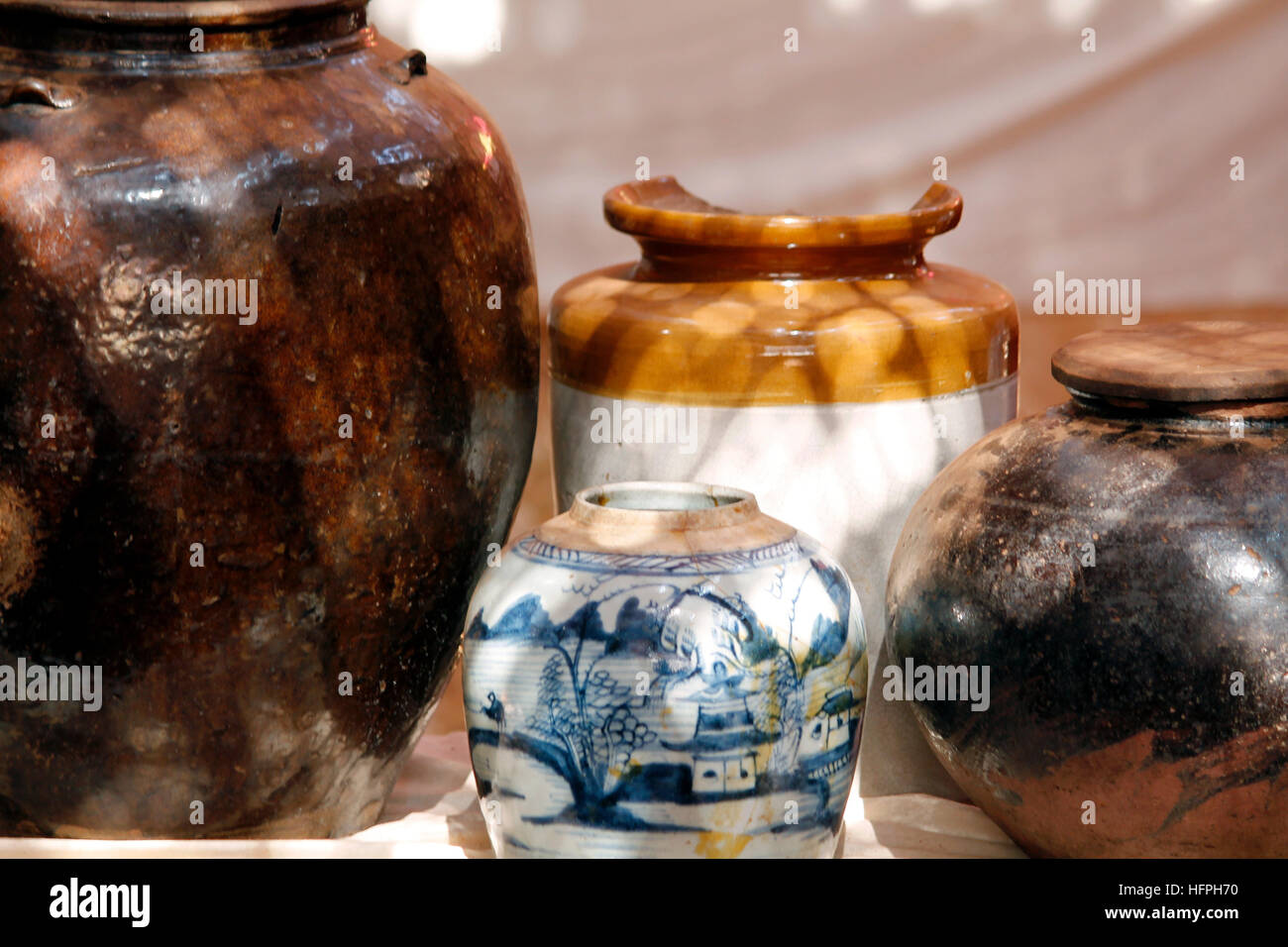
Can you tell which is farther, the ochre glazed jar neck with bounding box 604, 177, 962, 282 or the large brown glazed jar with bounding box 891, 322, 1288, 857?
the ochre glazed jar neck with bounding box 604, 177, 962, 282

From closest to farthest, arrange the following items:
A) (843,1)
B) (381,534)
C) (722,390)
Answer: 1. (381,534)
2. (722,390)
3. (843,1)

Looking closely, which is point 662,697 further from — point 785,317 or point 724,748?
point 785,317

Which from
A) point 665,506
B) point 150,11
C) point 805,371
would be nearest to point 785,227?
point 805,371

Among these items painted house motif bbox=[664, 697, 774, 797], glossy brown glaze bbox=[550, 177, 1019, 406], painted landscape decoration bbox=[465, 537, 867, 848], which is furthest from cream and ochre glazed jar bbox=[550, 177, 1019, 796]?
painted house motif bbox=[664, 697, 774, 797]

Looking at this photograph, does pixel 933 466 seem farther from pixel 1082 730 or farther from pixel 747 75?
pixel 747 75

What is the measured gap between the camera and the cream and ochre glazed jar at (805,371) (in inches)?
71.7

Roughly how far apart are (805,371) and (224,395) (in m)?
0.62

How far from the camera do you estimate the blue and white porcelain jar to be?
1495 millimetres

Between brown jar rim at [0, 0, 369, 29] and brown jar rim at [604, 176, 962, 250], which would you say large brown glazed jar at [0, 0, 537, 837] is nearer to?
brown jar rim at [0, 0, 369, 29]

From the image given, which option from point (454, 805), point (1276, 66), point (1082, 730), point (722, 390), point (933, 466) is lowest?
point (454, 805)

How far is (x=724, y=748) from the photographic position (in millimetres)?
1499

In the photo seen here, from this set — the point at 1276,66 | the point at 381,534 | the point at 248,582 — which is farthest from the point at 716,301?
the point at 1276,66

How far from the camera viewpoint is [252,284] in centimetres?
157

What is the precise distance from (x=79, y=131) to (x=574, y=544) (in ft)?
1.96
